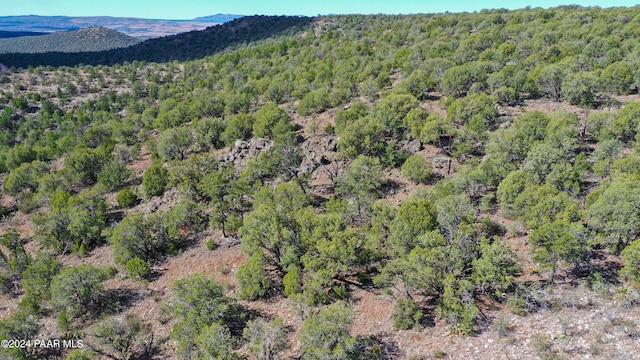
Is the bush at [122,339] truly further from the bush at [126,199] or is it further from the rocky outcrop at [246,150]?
the rocky outcrop at [246,150]

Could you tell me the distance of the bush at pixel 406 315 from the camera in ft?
75.2

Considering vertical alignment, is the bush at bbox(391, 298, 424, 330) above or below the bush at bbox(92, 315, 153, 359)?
above

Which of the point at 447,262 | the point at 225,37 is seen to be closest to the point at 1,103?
the point at 225,37

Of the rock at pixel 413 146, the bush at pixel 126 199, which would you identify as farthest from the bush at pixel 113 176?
A: the rock at pixel 413 146

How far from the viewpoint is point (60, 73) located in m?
120

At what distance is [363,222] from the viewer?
33.4 metres

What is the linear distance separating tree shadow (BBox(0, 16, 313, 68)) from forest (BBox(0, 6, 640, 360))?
95612mm

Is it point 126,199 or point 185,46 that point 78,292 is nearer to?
point 126,199

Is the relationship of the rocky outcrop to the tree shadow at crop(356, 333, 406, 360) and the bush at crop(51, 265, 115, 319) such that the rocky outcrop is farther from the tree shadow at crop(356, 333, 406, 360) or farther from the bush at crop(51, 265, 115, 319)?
the tree shadow at crop(356, 333, 406, 360)

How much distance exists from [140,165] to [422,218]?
48623 mm

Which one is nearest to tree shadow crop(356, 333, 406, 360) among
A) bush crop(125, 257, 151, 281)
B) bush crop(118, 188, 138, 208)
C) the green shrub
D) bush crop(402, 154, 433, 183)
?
the green shrub

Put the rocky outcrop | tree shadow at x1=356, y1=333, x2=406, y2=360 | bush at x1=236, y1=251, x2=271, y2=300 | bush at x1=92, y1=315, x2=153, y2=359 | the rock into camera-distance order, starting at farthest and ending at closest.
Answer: the rocky outcrop
the rock
bush at x1=236, y1=251, x2=271, y2=300
bush at x1=92, y1=315, x2=153, y2=359
tree shadow at x1=356, y1=333, x2=406, y2=360

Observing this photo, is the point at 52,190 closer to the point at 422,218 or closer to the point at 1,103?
the point at 422,218

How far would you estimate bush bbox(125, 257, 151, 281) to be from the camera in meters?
31.4
